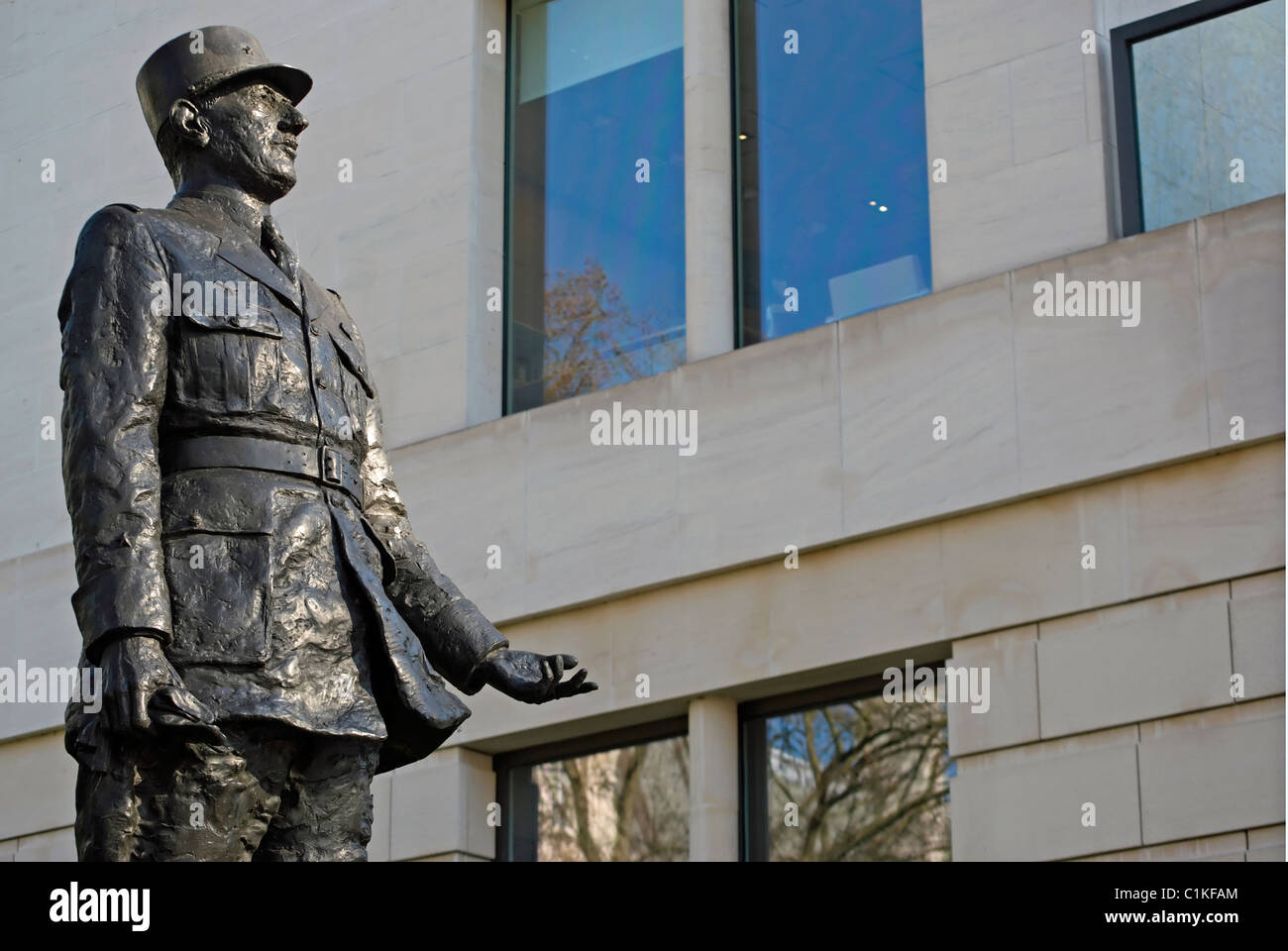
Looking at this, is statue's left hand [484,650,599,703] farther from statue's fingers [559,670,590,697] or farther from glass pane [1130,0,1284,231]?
glass pane [1130,0,1284,231]

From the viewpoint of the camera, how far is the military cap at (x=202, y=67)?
8164 millimetres

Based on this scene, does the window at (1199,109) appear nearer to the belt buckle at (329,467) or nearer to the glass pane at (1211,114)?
the glass pane at (1211,114)

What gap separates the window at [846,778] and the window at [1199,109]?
3.34m

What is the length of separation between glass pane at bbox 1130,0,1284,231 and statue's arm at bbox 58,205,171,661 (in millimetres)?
8406

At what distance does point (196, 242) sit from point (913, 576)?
7712 mm

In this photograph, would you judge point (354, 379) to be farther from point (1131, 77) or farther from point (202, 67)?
point (1131, 77)

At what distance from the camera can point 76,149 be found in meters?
20.5

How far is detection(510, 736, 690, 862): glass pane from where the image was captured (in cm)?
1605

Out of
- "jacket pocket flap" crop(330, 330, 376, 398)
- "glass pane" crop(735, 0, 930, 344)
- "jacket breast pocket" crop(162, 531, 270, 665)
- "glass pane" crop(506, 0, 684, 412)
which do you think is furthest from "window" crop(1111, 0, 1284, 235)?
"jacket breast pocket" crop(162, 531, 270, 665)

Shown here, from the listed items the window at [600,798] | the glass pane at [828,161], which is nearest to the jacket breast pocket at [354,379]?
the glass pane at [828,161]

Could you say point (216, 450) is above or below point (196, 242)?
below
